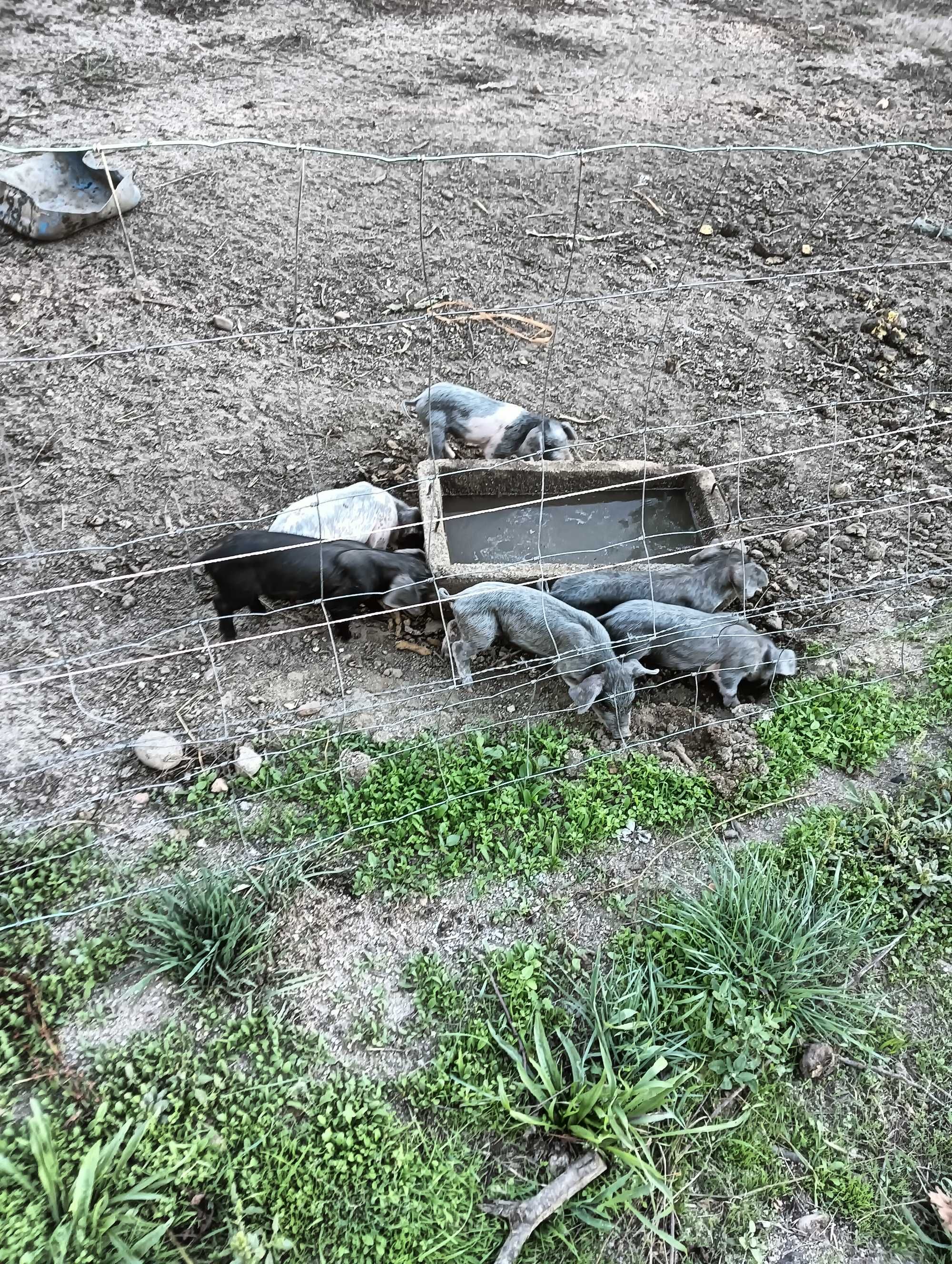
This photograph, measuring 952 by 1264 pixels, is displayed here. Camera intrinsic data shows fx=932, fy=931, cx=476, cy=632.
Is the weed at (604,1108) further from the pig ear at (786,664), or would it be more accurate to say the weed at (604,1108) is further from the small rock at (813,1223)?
the pig ear at (786,664)

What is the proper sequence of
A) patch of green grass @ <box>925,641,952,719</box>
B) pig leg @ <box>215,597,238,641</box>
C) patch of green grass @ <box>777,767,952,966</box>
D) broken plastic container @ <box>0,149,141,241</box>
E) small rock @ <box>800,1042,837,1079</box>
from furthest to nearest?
broken plastic container @ <box>0,149,141,241</box> < pig leg @ <box>215,597,238,641</box> < patch of green grass @ <box>925,641,952,719</box> < patch of green grass @ <box>777,767,952,966</box> < small rock @ <box>800,1042,837,1079</box>

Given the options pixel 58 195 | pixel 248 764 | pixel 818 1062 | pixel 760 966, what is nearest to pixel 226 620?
pixel 248 764

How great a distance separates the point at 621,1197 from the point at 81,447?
5634 millimetres

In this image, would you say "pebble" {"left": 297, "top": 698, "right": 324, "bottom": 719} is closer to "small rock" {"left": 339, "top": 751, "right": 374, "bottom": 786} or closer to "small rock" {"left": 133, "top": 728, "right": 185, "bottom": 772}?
"small rock" {"left": 339, "top": 751, "right": 374, "bottom": 786}

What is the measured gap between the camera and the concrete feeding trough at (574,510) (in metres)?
5.92

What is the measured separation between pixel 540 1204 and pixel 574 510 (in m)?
4.01

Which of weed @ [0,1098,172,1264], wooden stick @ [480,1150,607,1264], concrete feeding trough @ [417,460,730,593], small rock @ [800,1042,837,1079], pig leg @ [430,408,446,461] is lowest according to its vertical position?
small rock @ [800,1042,837,1079]

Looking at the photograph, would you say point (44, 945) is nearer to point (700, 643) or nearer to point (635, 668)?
point (635, 668)

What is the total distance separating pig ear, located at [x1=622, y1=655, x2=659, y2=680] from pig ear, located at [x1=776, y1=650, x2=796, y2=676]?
0.70 metres

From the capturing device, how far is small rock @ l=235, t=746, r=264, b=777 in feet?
15.8

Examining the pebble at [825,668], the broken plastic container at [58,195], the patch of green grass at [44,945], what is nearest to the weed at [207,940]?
the patch of green grass at [44,945]

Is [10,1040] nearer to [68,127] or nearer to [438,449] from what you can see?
[438,449]

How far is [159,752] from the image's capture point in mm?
4781

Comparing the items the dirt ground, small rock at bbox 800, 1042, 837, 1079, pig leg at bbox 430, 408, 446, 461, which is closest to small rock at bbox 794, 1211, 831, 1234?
small rock at bbox 800, 1042, 837, 1079
